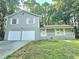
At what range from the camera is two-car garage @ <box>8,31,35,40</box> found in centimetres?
3155

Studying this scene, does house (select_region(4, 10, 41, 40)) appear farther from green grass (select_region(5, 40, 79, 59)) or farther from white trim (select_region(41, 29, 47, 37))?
green grass (select_region(5, 40, 79, 59))

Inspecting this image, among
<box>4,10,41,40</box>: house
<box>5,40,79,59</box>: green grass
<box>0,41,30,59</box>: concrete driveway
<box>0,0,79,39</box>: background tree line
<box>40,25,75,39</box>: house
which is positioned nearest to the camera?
<box>5,40,79,59</box>: green grass

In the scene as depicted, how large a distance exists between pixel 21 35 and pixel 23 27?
1682 mm

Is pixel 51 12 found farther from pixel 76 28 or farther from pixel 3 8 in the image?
pixel 3 8

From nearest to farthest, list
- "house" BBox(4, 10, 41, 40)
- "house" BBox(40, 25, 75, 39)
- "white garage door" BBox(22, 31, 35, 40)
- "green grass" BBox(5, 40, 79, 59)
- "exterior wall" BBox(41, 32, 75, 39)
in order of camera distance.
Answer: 1. "green grass" BBox(5, 40, 79, 59)
2. "white garage door" BBox(22, 31, 35, 40)
3. "house" BBox(4, 10, 41, 40)
4. "exterior wall" BBox(41, 32, 75, 39)
5. "house" BBox(40, 25, 75, 39)

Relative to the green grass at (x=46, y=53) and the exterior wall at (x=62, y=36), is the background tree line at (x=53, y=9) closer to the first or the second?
the exterior wall at (x=62, y=36)

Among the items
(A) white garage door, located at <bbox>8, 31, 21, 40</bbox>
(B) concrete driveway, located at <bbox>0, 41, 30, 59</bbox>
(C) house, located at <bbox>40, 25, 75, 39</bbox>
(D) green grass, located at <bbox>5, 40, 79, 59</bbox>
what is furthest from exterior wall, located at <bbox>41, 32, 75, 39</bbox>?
(D) green grass, located at <bbox>5, 40, 79, 59</bbox>

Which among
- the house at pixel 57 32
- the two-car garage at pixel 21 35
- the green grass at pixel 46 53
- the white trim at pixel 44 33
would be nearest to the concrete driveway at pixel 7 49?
the green grass at pixel 46 53

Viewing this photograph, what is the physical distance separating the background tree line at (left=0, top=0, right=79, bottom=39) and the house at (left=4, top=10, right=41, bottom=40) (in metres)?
3.92

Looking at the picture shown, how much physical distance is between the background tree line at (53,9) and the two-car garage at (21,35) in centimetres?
396

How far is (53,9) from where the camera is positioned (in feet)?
147

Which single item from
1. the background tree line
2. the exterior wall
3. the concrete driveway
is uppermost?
the background tree line

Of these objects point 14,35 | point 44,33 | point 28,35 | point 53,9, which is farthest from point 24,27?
point 53,9

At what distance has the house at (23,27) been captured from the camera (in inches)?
1247
